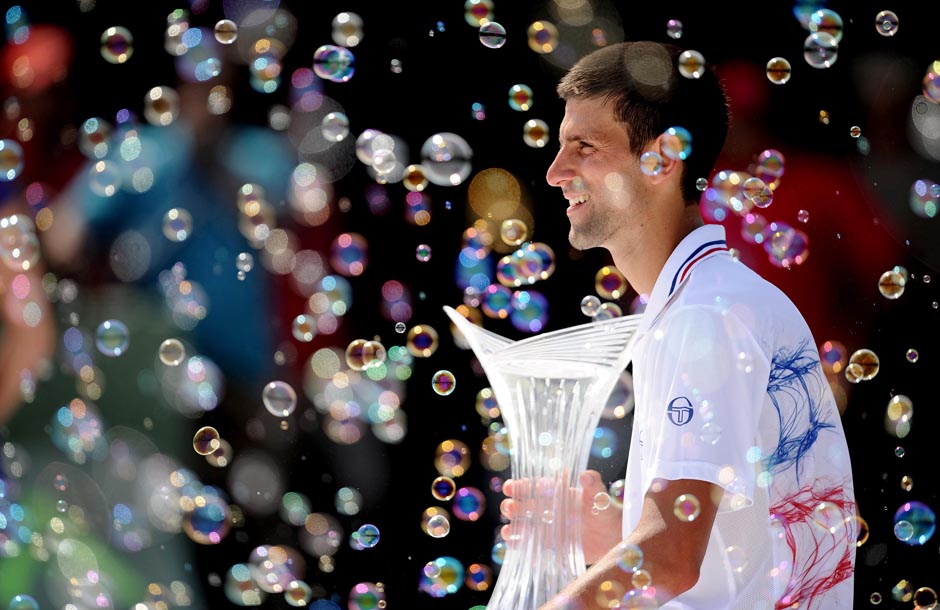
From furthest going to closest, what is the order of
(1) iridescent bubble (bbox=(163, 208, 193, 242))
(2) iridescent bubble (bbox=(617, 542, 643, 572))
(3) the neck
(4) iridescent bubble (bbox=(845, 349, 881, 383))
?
(1) iridescent bubble (bbox=(163, 208, 193, 242)), (4) iridescent bubble (bbox=(845, 349, 881, 383)), (3) the neck, (2) iridescent bubble (bbox=(617, 542, 643, 572))

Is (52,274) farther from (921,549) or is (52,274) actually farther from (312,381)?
(921,549)

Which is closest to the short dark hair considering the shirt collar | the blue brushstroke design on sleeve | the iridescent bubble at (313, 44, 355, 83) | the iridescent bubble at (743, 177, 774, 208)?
the shirt collar

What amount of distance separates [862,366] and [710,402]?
743 millimetres

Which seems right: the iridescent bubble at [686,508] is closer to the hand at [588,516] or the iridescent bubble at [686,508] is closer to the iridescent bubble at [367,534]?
the hand at [588,516]

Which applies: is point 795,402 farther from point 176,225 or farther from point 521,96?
point 176,225

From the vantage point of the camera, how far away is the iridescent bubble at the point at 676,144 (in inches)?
55.1

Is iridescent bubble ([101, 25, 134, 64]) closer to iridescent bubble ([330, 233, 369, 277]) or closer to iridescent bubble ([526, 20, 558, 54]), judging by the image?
iridescent bubble ([330, 233, 369, 277])

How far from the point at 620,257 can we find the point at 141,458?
1.59m

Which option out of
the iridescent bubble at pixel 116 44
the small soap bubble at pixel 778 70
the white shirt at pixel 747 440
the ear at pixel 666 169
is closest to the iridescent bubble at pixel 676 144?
the ear at pixel 666 169

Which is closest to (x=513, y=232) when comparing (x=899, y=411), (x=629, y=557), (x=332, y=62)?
(x=332, y=62)

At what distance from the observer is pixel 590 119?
1.44 metres

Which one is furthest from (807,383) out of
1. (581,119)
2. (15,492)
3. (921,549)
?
(15,492)

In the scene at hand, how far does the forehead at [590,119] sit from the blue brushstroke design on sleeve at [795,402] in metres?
0.46

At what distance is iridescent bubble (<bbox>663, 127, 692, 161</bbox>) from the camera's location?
1400mm
